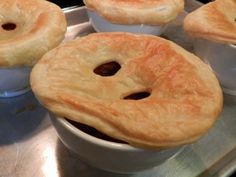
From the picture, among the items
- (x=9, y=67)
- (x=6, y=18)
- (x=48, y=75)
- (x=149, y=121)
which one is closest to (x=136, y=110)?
(x=149, y=121)

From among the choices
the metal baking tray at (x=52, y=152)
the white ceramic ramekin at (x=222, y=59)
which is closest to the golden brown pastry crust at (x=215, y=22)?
the white ceramic ramekin at (x=222, y=59)

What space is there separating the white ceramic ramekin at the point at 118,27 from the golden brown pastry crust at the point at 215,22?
0.08 m

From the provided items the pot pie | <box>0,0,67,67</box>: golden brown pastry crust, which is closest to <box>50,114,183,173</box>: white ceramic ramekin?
the pot pie

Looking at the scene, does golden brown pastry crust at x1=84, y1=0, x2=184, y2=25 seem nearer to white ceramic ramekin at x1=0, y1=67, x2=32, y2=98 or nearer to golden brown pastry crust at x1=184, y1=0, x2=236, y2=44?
golden brown pastry crust at x1=184, y1=0, x2=236, y2=44

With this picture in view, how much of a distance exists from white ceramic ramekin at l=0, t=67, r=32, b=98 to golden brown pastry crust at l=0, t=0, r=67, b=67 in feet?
0.07

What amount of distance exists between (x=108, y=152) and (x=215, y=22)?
1.33ft

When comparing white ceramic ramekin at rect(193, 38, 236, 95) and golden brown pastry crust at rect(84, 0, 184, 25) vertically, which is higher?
golden brown pastry crust at rect(84, 0, 184, 25)

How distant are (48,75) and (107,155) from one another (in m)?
0.16

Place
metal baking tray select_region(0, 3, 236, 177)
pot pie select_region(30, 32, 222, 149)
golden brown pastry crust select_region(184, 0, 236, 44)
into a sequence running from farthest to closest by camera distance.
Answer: golden brown pastry crust select_region(184, 0, 236, 44)
metal baking tray select_region(0, 3, 236, 177)
pot pie select_region(30, 32, 222, 149)

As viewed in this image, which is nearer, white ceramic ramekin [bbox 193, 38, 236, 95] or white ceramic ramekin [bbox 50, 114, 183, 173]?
white ceramic ramekin [bbox 50, 114, 183, 173]

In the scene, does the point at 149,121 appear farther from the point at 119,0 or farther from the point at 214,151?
the point at 119,0

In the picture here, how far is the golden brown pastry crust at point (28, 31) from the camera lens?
1.95 feet

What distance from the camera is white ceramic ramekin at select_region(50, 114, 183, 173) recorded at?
0.46 metres

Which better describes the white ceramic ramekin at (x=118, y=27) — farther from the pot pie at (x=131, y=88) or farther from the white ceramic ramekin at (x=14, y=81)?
the white ceramic ramekin at (x=14, y=81)
